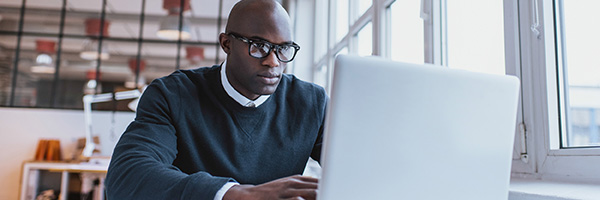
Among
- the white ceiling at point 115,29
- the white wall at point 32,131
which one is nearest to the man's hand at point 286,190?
the white wall at point 32,131

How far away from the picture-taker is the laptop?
0.54 metres

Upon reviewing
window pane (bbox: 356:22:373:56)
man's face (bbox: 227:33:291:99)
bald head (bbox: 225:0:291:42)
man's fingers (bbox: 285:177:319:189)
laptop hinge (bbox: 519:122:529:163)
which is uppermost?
window pane (bbox: 356:22:373:56)

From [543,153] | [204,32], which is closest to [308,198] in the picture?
[543,153]

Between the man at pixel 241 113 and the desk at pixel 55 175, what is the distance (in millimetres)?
3159

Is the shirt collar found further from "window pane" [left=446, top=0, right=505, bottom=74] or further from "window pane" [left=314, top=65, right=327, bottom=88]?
"window pane" [left=314, top=65, right=327, bottom=88]

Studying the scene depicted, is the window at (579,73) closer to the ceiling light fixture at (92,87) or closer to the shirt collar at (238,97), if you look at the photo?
the shirt collar at (238,97)

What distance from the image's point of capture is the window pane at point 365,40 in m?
2.75

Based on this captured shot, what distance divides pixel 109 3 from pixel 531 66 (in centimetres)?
604

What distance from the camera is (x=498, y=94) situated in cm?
66

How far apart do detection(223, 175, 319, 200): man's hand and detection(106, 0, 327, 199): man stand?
350mm

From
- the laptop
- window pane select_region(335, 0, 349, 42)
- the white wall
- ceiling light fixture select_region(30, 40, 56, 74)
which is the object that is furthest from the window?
ceiling light fixture select_region(30, 40, 56, 74)

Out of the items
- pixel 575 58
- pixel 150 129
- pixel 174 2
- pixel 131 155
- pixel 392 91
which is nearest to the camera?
pixel 392 91

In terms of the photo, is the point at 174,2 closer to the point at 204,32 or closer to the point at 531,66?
the point at 204,32

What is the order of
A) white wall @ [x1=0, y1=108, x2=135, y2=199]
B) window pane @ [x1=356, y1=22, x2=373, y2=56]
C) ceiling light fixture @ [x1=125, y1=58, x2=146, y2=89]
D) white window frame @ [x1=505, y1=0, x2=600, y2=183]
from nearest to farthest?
white window frame @ [x1=505, y1=0, x2=600, y2=183], window pane @ [x1=356, y1=22, x2=373, y2=56], white wall @ [x1=0, y1=108, x2=135, y2=199], ceiling light fixture @ [x1=125, y1=58, x2=146, y2=89]
